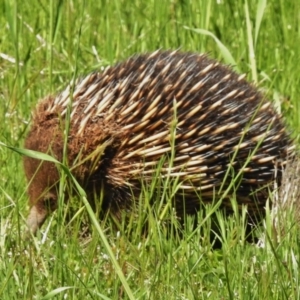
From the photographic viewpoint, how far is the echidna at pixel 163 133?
4188 mm

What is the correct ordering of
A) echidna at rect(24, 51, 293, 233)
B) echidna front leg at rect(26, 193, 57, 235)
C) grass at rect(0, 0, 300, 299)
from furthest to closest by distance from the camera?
1. echidna at rect(24, 51, 293, 233)
2. echidna front leg at rect(26, 193, 57, 235)
3. grass at rect(0, 0, 300, 299)

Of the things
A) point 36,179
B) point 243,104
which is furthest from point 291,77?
point 36,179

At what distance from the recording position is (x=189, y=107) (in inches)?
169

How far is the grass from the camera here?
2977mm

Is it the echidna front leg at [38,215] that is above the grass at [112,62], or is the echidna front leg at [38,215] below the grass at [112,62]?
below

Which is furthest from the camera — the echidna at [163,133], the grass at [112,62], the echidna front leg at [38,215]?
the echidna at [163,133]

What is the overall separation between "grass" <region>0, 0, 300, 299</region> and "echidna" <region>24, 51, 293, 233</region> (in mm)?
140

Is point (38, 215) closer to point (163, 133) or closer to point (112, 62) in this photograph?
point (163, 133)

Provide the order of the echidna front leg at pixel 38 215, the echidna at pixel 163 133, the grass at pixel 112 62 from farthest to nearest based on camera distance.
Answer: the echidna at pixel 163 133 < the echidna front leg at pixel 38 215 < the grass at pixel 112 62

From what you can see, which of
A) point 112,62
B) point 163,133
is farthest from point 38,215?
point 112,62

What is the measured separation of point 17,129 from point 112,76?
738 millimetres

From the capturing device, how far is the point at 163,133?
4.22 meters

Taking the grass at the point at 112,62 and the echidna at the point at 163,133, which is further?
the echidna at the point at 163,133

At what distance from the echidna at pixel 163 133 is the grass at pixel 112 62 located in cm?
14
